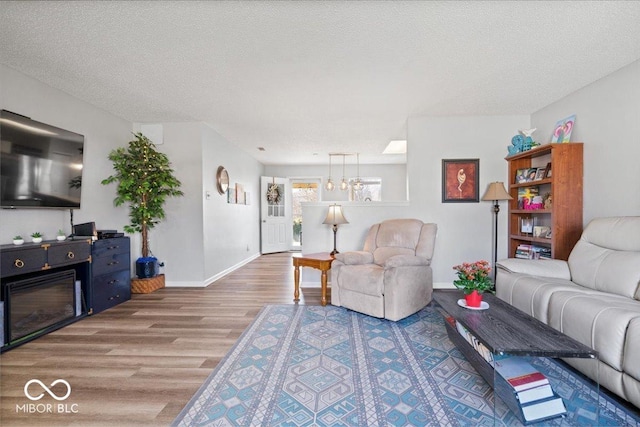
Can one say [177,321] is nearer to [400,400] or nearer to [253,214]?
[400,400]

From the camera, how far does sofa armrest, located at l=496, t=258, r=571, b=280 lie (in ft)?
8.09


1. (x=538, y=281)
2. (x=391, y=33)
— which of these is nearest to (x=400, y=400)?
(x=538, y=281)

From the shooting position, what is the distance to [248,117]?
3.87 m

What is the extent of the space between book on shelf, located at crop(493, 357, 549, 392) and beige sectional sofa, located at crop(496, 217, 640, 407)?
0.84 feet

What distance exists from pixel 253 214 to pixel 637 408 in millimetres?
6307

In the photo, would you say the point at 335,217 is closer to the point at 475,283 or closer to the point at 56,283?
the point at 475,283

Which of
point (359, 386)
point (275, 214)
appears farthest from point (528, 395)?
point (275, 214)

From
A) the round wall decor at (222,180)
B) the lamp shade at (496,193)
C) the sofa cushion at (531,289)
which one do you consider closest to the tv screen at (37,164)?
the round wall decor at (222,180)

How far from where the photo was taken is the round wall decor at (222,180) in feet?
15.2

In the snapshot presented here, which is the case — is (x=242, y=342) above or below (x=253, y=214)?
below

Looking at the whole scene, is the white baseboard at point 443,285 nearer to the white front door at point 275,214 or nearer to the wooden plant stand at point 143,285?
the wooden plant stand at point 143,285

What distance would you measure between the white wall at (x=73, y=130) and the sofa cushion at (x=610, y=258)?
4958 mm

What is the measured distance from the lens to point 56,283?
2619 millimetres

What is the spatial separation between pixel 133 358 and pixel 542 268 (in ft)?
11.6
